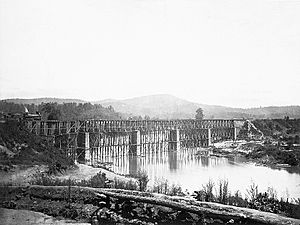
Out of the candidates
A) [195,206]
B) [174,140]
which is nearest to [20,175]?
[195,206]

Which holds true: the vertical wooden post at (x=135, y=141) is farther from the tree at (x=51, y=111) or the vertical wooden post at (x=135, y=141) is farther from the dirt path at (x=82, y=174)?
the dirt path at (x=82, y=174)

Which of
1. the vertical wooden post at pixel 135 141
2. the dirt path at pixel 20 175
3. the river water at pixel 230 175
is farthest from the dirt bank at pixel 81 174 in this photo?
the vertical wooden post at pixel 135 141

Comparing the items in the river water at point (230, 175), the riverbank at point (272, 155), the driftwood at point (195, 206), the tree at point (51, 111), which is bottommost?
the river water at point (230, 175)

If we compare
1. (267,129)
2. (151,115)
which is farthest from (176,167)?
(267,129)

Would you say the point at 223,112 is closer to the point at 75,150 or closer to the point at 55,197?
the point at 75,150

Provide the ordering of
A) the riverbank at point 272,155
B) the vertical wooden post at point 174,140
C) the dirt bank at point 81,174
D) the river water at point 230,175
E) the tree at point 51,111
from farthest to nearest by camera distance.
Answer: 1. the vertical wooden post at point 174,140
2. the tree at point 51,111
3. the riverbank at point 272,155
4. the river water at point 230,175
5. the dirt bank at point 81,174
